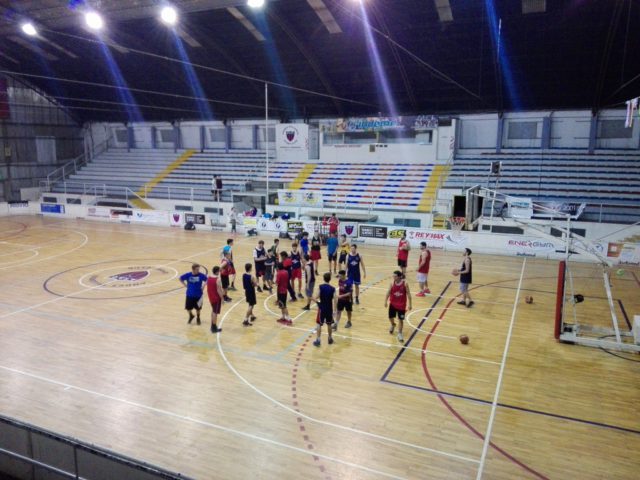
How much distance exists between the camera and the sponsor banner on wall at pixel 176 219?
29688 mm

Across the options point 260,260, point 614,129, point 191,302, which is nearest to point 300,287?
point 260,260

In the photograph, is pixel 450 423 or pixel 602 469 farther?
pixel 450 423

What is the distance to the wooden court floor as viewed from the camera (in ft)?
22.8

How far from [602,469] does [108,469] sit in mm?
6403

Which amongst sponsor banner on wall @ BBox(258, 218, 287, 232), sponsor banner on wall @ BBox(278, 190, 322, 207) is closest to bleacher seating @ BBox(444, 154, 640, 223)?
sponsor banner on wall @ BBox(278, 190, 322, 207)

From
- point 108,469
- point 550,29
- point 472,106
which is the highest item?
point 550,29

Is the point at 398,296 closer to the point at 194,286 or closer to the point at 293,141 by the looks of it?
the point at 194,286

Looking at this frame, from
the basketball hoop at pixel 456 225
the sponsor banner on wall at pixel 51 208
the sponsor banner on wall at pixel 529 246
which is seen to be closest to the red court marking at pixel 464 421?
the basketball hoop at pixel 456 225

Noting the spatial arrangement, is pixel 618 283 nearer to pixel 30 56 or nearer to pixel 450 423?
pixel 450 423

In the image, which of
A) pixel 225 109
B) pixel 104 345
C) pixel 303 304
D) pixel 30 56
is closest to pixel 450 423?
pixel 303 304

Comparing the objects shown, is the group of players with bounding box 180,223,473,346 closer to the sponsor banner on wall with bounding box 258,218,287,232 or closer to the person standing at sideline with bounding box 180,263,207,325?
the person standing at sideline with bounding box 180,263,207,325

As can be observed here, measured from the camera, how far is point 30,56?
3206 cm

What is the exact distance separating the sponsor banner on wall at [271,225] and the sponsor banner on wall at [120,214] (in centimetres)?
994

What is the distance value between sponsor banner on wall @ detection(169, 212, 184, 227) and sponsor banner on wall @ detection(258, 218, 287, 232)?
5.74 metres
